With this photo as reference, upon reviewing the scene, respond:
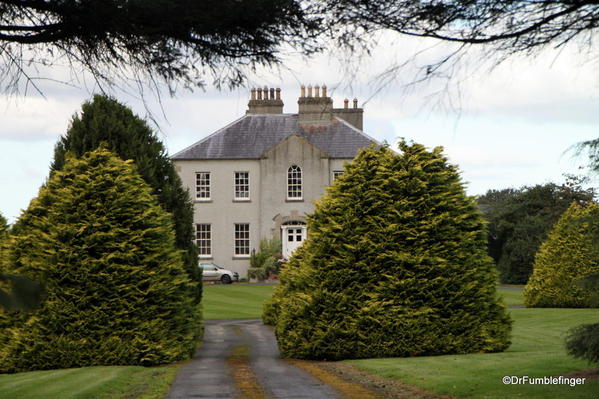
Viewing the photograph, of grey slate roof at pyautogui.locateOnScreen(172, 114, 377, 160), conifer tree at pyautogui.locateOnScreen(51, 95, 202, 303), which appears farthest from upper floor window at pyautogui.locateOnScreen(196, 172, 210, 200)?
conifer tree at pyautogui.locateOnScreen(51, 95, 202, 303)

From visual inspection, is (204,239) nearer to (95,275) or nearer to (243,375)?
(95,275)

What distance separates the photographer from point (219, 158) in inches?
1923

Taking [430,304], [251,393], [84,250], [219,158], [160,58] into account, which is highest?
[219,158]

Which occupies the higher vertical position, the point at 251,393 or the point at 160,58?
the point at 160,58

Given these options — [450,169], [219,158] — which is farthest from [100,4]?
[219,158]

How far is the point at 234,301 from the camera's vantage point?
117 ft

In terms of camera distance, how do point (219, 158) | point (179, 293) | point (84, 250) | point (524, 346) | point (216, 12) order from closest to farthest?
point (216, 12), point (84, 250), point (179, 293), point (524, 346), point (219, 158)

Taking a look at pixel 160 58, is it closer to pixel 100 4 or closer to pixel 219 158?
pixel 100 4

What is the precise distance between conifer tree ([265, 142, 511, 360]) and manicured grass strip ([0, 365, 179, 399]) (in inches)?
125

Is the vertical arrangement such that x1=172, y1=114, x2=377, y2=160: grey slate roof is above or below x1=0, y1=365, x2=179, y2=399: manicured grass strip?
above

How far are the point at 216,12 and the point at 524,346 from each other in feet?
41.8

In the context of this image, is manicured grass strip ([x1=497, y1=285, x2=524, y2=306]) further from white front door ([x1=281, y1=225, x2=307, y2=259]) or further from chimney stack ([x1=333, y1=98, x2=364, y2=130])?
chimney stack ([x1=333, y1=98, x2=364, y2=130])

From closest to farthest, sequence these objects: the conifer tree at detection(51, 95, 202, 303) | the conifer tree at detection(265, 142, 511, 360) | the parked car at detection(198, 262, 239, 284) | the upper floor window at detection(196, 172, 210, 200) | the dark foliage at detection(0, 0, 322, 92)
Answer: the dark foliage at detection(0, 0, 322, 92)
the conifer tree at detection(265, 142, 511, 360)
the conifer tree at detection(51, 95, 202, 303)
the parked car at detection(198, 262, 239, 284)
the upper floor window at detection(196, 172, 210, 200)

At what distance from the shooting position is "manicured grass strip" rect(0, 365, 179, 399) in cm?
1081
